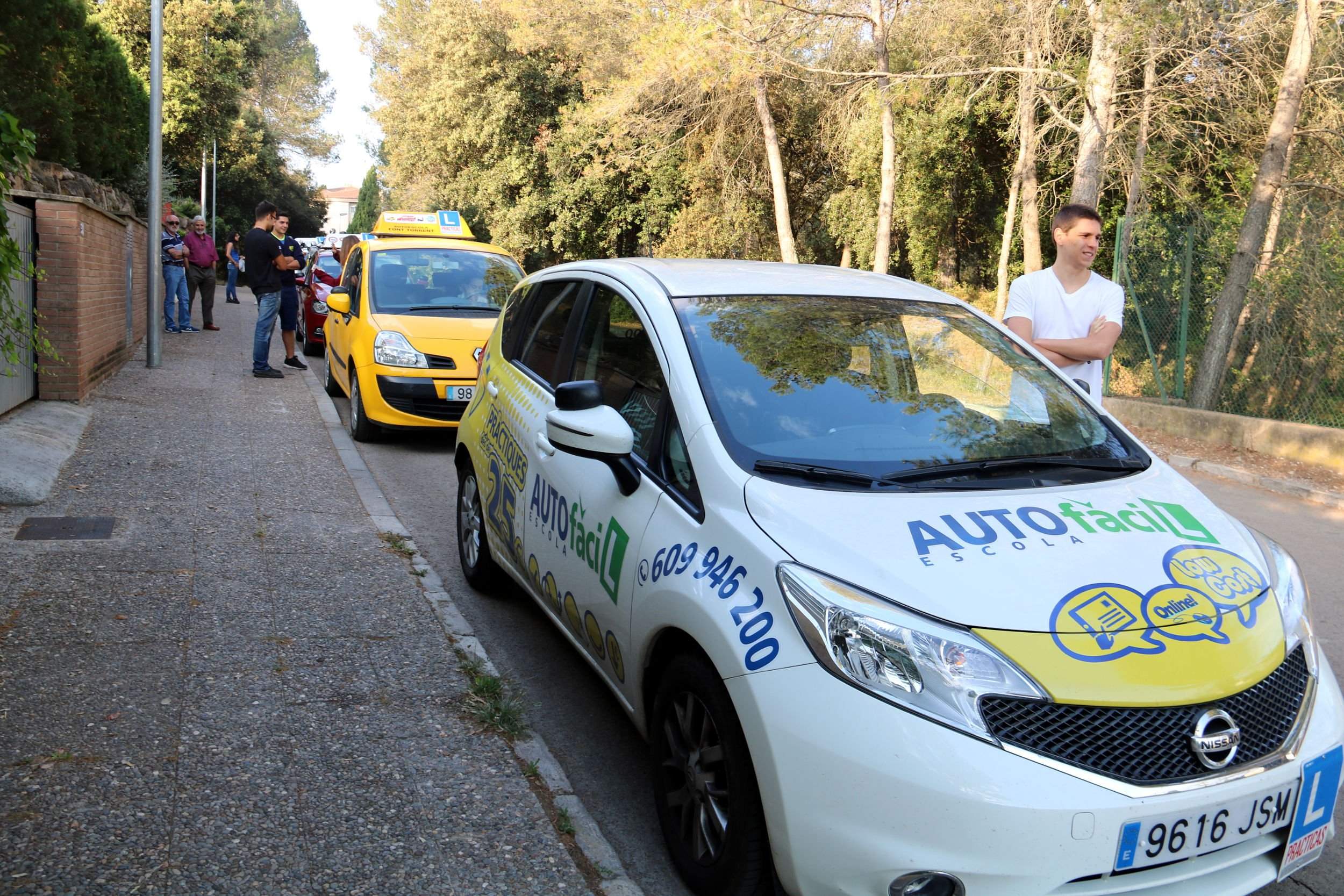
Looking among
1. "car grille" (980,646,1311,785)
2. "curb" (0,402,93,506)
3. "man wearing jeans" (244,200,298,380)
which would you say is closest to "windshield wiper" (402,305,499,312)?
"curb" (0,402,93,506)

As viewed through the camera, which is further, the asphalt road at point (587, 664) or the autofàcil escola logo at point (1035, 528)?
the asphalt road at point (587, 664)

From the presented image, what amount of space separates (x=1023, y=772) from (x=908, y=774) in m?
0.24

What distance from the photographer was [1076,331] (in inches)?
203

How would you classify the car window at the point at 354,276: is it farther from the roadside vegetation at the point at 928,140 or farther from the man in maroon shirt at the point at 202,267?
the roadside vegetation at the point at 928,140

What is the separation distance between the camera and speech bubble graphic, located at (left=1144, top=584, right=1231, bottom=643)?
2596 millimetres

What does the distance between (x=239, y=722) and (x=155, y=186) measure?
10.2 metres

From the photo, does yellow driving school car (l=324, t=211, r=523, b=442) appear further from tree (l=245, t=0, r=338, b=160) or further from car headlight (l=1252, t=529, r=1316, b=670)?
Result: tree (l=245, t=0, r=338, b=160)

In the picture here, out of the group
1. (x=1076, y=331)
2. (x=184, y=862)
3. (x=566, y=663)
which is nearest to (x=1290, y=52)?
(x=1076, y=331)

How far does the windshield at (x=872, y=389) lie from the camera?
10.9ft

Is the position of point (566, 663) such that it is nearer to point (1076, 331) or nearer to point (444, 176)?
point (1076, 331)

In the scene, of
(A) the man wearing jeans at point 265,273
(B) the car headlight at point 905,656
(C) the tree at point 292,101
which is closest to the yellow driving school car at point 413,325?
(A) the man wearing jeans at point 265,273

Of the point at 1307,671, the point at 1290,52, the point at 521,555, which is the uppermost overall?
the point at 1290,52

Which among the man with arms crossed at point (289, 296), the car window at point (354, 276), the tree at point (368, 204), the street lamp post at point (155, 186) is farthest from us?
the tree at point (368, 204)

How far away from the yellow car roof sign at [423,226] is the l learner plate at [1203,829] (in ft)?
39.1
